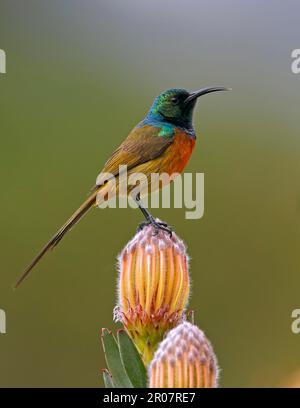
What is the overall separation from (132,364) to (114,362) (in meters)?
0.04

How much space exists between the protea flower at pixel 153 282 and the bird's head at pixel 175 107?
1750 millimetres

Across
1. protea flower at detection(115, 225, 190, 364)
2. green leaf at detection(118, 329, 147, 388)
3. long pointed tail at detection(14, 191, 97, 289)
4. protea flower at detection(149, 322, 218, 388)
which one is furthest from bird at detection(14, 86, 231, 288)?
protea flower at detection(149, 322, 218, 388)

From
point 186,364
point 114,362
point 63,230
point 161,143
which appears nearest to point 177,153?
point 161,143

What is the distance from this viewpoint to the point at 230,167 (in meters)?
5.71

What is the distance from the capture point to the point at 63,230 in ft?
7.75

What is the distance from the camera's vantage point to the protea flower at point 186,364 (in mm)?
1381

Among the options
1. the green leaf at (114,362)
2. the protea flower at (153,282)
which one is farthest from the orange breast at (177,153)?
the green leaf at (114,362)

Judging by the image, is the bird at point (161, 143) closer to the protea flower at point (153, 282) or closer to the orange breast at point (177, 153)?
the orange breast at point (177, 153)

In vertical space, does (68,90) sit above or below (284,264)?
above

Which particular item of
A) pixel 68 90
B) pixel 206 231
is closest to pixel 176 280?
pixel 206 231

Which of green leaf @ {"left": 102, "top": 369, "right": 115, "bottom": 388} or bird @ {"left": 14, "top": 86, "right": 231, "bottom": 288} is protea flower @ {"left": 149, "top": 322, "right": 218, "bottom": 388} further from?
bird @ {"left": 14, "top": 86, "right": 231, "bottom": 288}

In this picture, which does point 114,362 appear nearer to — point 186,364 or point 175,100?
point 186,364
